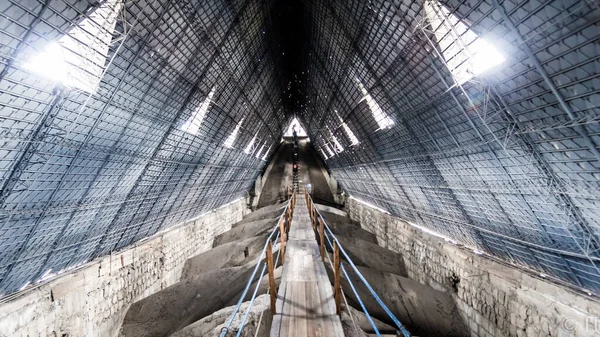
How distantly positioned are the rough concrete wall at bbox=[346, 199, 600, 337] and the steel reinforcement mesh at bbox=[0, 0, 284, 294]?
487 inches

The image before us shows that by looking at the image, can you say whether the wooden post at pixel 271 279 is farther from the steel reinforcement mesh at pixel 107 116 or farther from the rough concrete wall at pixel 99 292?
the rough concrete wall at pixel 99 292

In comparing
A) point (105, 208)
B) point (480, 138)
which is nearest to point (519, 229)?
point (480, 138)

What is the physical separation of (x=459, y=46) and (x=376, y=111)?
6457 millimetres

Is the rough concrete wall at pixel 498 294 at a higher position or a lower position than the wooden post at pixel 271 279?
lower

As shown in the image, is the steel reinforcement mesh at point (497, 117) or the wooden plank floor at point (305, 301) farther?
the wooden plank floor at point (305, 301)

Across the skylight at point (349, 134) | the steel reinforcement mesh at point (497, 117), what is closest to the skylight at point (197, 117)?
the steel reinforcement mesh at point (497, 117)

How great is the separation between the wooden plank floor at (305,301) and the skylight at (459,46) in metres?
5.60

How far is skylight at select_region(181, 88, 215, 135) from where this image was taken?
1185cm

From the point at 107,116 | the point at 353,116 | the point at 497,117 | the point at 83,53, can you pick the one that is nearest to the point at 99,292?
the point at 107,116

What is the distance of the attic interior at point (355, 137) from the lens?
495 cm

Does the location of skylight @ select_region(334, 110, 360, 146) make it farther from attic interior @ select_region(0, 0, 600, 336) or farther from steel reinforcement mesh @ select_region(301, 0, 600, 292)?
steel reinforcement mesh @ select_region(301, 0, 600, 292)

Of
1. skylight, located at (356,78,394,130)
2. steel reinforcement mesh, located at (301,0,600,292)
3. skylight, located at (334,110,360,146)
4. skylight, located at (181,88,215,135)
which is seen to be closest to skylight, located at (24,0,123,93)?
skylight, located at (181,88,215,135)

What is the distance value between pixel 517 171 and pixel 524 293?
4756mm

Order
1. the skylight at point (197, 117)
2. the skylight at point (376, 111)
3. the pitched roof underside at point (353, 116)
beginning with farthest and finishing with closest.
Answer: the skylight at point (197, 117), the skylight at point (376, 111), the pitched roof underside at point (353, 116)
